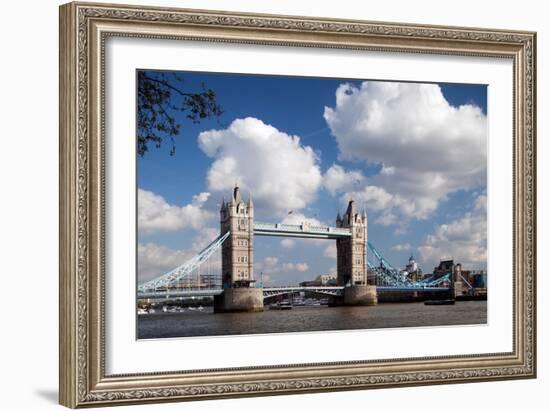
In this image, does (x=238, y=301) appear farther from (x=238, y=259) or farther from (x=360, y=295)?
(x=360, y=295)

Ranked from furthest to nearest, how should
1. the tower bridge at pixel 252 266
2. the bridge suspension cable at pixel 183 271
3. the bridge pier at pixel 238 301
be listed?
the bridge pier at pixel 238 301, the tower bridge at pixel 252 266, the bridge suspension cable at pixel 183 271

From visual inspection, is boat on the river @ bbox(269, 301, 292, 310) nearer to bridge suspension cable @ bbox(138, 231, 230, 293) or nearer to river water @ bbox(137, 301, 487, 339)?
river water @ bbox(137, 301, 487, 339)

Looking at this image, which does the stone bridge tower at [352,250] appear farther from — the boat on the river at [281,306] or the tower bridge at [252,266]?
the boat on the river at [281,306]

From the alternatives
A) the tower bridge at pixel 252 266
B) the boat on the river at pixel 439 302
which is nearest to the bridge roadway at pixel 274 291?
the tower bridge at pixel 252 266

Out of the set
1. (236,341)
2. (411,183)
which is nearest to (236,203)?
(236,341)

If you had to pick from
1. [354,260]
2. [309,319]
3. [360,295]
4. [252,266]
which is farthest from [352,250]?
[252,266]

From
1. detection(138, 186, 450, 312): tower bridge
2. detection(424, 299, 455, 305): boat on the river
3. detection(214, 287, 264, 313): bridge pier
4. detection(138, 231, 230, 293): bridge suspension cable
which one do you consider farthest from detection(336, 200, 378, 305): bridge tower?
detection(138, 231, 230, 293): bridge suspension cable

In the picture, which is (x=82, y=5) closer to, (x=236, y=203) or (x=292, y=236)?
(x=236, y=203)
